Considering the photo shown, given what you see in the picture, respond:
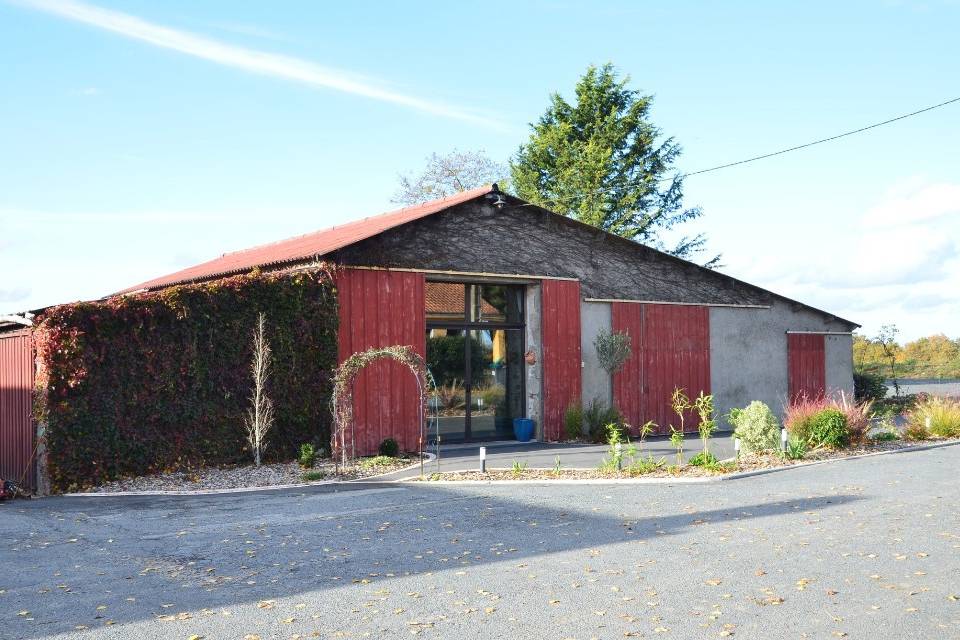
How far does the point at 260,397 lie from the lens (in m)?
15.1

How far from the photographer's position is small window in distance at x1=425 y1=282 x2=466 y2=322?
1761 cm

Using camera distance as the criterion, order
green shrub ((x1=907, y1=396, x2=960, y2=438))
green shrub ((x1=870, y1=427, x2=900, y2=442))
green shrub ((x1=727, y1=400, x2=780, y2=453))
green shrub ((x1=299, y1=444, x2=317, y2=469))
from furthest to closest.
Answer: green shrub ((x1=907, y1=396, x2=960, y2=438)) < green shrub ((x1=870, y1=427, x2=900, y2=442)) < green shrub ((x1=727, y1=400, x2=780, y2=453)) < green shrub ((x1=299, y1=444, x2=317, y2=469))

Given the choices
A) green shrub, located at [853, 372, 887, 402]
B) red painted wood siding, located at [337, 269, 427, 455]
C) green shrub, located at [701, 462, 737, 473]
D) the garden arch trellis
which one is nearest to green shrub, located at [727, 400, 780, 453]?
green shrub, located at [701, 462, 737, 473]

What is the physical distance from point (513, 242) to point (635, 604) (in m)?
12.9

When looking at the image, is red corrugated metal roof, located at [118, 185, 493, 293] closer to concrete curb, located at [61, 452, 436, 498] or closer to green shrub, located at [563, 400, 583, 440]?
concrete curb, located at [61, 452, 436, 498]

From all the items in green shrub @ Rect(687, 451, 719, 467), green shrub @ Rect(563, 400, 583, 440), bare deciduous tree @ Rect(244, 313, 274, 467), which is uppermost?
bare deciduous tree @ Rect(244, 313, 274, 467)

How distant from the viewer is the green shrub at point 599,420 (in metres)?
18.6

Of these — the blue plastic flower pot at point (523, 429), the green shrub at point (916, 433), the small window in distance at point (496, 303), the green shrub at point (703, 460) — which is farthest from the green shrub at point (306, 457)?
the green shrub at point (916, 433)

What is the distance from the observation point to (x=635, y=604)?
21.0 feet

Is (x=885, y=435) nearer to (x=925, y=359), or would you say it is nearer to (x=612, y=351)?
(x=612, y=351)

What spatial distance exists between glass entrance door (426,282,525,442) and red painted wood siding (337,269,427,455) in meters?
0.58

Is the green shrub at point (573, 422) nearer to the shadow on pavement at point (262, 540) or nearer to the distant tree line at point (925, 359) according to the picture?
the shadow on pavement at point (262, 540)

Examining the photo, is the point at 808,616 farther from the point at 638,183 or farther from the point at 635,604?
the point at 638,183

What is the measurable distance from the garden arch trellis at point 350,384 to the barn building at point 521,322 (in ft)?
1.93
